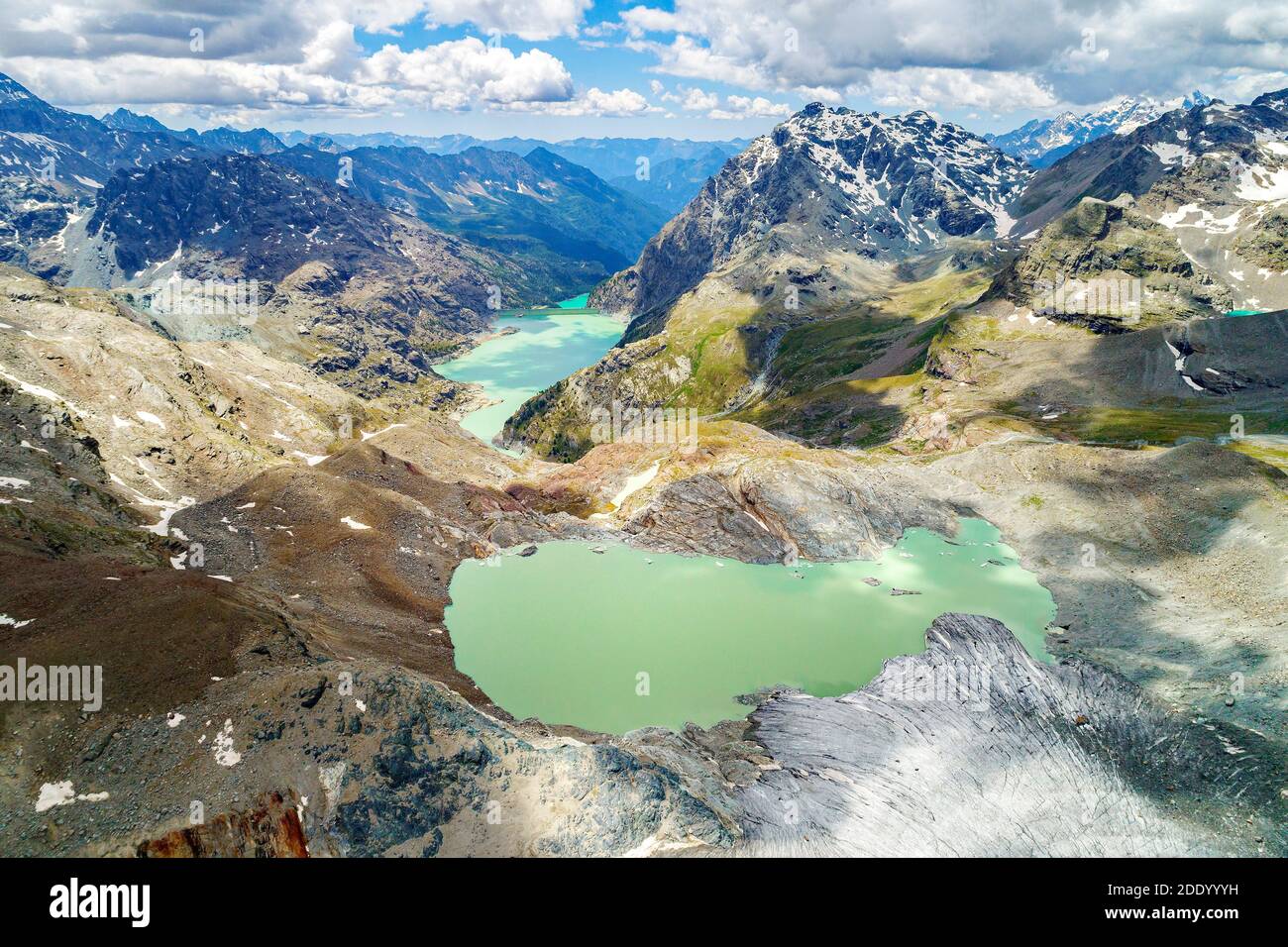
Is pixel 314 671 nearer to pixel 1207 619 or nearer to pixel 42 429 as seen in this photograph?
pixel 42 429

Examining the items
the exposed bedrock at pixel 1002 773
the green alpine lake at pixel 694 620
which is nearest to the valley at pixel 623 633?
the exposed bedrock at pixel 1002 773

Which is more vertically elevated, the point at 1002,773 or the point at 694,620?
the point at 694,620

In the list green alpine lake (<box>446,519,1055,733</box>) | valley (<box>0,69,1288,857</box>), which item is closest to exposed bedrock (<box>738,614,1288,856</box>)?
valley (<box>0,69,1288,857</box>)

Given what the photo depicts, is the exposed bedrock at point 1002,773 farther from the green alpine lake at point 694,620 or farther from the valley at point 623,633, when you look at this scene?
the green alpine lake at point 694,620

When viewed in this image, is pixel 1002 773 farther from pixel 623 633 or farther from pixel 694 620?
pixel 623 633

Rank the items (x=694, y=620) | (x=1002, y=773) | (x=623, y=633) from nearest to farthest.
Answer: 1. (x=1002, y=773)
2. (x=623, y=633)
3. (x=694, y=620)

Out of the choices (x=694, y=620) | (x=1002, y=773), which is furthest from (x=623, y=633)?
(x=1002, y=773)

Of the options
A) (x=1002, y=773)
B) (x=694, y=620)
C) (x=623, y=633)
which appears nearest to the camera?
(x=1002, y=773)
